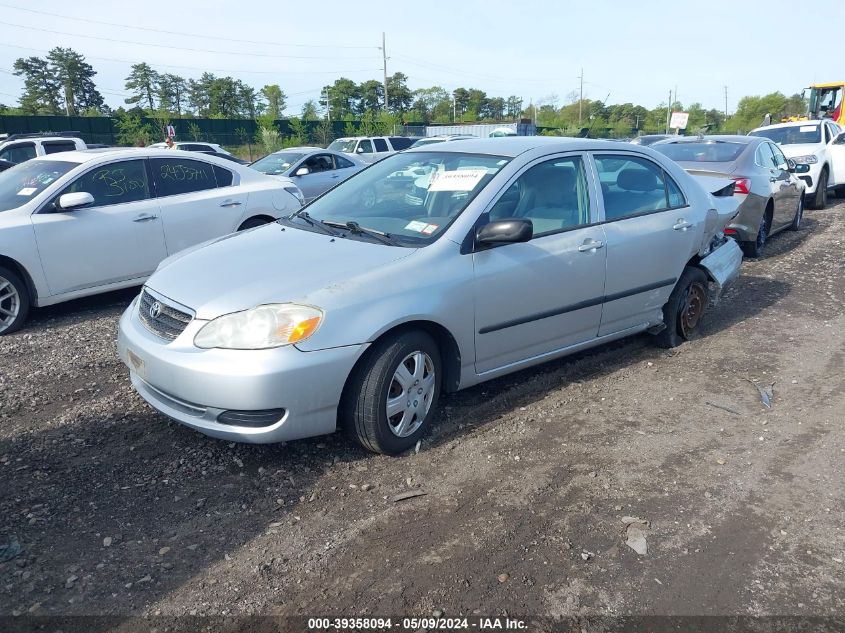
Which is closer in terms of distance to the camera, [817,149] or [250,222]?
[250,222]

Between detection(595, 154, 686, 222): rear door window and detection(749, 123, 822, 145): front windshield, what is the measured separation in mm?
10781

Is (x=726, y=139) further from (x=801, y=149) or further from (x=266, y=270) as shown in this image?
(x=266, y=270)

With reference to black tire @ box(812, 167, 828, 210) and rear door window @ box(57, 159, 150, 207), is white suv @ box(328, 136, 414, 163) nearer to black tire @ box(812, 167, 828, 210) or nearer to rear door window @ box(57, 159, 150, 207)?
black tire @ box(812, 167, 828, 210)

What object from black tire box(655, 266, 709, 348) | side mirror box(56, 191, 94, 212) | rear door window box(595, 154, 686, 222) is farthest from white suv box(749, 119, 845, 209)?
side mirror box(56, 191, 94, 212)

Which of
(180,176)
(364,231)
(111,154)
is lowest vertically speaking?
(364,231)

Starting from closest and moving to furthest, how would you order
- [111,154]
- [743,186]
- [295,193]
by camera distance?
[111,154] < [295,193] < [743,186]

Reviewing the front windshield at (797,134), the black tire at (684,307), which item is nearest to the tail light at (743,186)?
the black tire at (684,307)

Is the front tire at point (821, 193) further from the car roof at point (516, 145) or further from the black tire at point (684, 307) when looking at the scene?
the car roof at point (516, 145)

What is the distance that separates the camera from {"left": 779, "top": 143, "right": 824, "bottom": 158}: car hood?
13.4 m

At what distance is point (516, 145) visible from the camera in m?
4.62

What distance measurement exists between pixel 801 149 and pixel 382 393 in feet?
43.9

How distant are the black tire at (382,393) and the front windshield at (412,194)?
64 cm

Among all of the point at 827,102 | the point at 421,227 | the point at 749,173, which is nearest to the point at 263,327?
the point at 421,227

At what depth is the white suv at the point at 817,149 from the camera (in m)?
13.4
